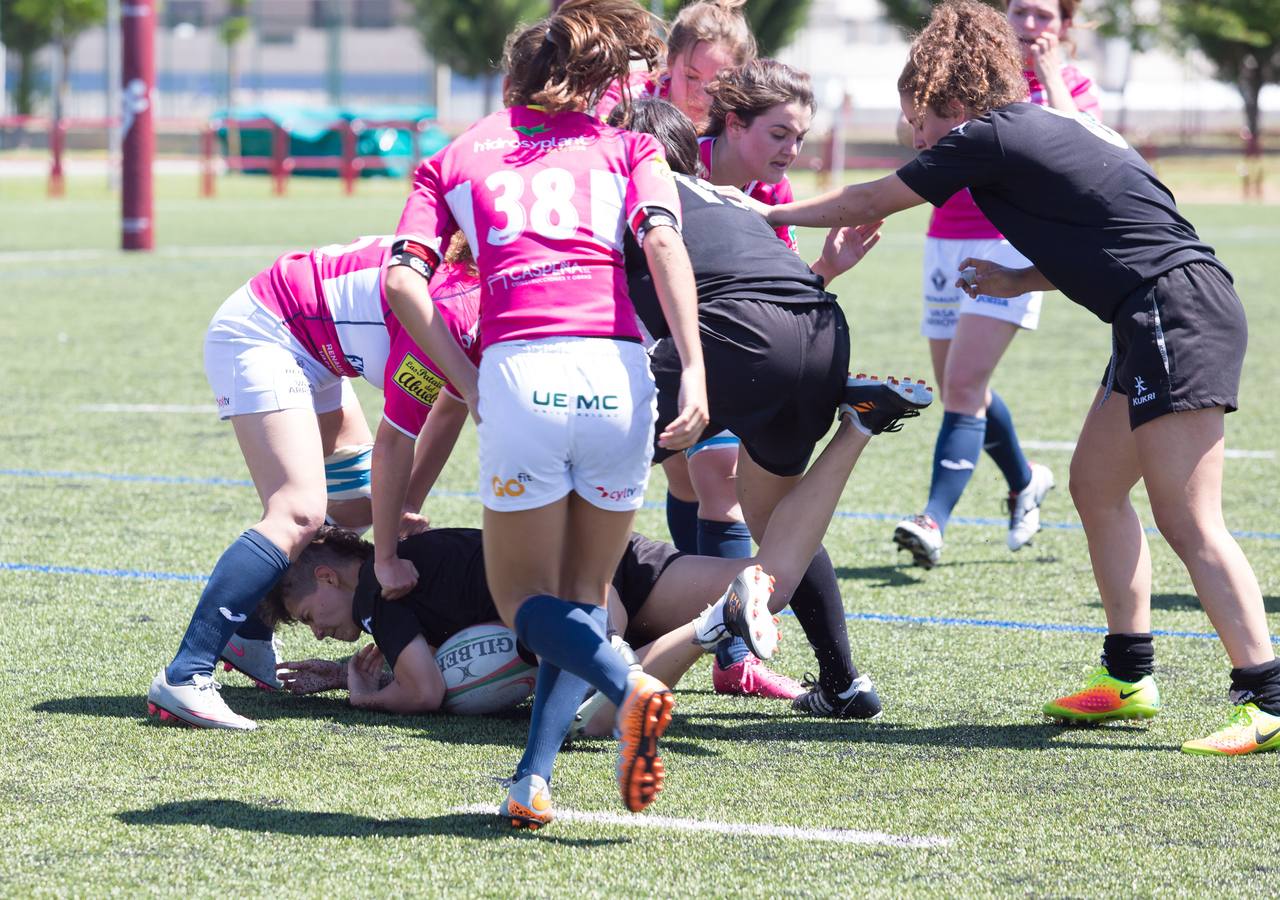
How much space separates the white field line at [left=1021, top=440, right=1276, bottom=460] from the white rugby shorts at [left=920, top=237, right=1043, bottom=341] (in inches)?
72.8

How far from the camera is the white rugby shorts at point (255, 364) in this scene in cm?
442

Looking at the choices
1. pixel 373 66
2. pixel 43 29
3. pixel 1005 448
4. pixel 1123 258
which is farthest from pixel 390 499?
pixel 373 66

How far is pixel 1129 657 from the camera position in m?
4.40

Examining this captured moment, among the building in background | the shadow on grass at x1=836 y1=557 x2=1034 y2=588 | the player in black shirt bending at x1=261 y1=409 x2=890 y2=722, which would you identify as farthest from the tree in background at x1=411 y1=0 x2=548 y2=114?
the player in black shirt bending at x1=261 y1=409 x2=890 y2=722

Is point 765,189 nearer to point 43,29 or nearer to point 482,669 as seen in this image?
point 482,669

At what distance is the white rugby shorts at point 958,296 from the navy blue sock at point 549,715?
3.47 metres

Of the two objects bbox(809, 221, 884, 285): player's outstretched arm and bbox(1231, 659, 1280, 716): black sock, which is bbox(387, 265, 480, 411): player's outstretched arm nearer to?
bbox(809, 221, 884, 285): player's outstretched arm

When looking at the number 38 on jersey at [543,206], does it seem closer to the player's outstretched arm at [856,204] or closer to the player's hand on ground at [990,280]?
the player's outstretched arm at [856,204]

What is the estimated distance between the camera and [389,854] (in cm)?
334

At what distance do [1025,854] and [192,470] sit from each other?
5398 mm

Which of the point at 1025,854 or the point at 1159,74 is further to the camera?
the point at 1159,74

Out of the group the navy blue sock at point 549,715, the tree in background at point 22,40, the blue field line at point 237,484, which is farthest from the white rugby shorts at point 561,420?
the tree in background at point 22,40

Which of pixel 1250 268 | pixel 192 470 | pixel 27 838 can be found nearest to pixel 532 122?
pixel 27 838

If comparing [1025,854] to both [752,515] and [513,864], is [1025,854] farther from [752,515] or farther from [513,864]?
[752,515]
